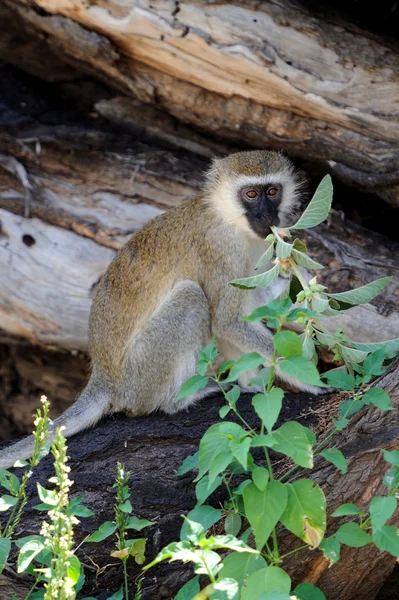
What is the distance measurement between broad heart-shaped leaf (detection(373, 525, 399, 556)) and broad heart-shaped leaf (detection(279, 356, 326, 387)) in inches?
23.4

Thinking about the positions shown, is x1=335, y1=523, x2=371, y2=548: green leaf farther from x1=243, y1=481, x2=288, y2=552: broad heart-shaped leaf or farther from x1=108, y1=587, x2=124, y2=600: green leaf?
x1=108, y1=587, x2=124, y2=600: green leaf

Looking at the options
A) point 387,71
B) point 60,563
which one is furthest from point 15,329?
point 60,563

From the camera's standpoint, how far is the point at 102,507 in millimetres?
4035

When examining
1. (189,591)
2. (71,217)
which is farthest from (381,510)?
(71,217)

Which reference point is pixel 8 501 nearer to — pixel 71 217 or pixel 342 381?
pixel 342 381

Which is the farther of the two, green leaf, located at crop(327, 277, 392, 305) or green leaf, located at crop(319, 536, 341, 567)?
green leaf, located at crop(327, 277, 392, 305)

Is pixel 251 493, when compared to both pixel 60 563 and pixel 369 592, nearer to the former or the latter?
pixel 60 563

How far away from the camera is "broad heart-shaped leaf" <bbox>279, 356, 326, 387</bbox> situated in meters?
3.03

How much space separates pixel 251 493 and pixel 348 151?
135 inches

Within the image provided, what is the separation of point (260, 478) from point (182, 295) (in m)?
2.11

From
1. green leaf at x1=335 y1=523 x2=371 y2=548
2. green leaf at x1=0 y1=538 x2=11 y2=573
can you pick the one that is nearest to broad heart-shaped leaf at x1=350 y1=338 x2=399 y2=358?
green leaf at x1=335 y1=523 x2=371 y2=548

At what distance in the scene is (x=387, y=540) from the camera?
2982mm

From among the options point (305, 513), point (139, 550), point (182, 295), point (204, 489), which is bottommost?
point (139, 550)

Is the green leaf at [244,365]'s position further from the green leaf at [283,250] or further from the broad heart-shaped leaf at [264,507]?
the green leaf at [283,250]
